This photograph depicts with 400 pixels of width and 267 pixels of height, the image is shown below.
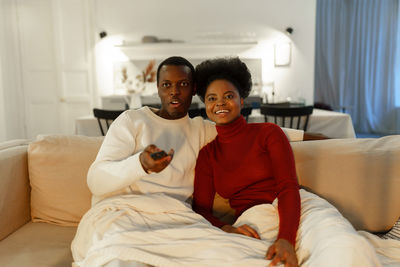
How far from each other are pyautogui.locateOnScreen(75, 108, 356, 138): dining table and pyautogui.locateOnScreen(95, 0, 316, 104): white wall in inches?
83.5

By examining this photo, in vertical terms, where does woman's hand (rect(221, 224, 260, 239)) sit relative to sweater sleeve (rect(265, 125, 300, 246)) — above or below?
below

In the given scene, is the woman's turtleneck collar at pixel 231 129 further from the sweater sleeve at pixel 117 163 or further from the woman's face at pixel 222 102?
the sweater sleeve at pixel 117 163

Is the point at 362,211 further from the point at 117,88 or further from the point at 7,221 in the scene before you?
the point at 117,88

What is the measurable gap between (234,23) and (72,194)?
4.27 metres

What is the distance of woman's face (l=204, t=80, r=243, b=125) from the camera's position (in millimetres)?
1211

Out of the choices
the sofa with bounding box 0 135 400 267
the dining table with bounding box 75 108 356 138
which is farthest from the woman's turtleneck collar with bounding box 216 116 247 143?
the dining table with bounding box 75 108 356 138

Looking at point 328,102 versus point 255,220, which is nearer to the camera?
point 255,220

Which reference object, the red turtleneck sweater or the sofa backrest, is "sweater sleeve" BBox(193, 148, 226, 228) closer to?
the red turtleneck sweater

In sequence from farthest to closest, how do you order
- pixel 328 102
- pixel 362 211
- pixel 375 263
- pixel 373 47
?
pixel 328 102 < pixel 373 47 < pixel 362 211 < pixel 375 263

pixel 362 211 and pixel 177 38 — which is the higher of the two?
pixel 177 38

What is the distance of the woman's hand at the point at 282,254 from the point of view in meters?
0.89

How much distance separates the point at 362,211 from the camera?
129 cm

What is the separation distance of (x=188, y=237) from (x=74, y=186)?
679mm

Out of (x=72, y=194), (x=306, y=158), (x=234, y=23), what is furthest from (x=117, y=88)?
(x=306, y=158)
